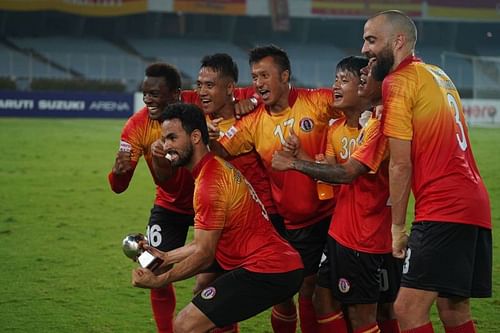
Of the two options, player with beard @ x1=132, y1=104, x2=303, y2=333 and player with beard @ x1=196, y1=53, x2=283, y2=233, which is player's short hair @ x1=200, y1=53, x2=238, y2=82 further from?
player with beard @ x1=132, y1=104, x2=303, y2=333

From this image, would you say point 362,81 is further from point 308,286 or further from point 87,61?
point 87,61

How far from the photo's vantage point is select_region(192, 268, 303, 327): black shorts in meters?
5.70

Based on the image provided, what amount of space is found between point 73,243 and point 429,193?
24.4 feet

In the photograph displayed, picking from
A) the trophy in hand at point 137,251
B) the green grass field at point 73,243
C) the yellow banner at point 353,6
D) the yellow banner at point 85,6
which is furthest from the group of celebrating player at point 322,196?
the yellow banner at point 353,6

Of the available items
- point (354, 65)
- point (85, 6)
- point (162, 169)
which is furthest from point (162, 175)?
point (85, 6)

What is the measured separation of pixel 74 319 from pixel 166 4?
4835 centimetres

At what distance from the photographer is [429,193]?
548 cm

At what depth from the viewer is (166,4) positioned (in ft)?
181

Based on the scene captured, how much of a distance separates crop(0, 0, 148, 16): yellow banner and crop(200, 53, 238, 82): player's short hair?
46930 mm

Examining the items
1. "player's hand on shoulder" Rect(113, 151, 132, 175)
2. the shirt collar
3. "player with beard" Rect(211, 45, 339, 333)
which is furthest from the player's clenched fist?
"player's hand on shoulder" Rect(113, 151, 132, 175)

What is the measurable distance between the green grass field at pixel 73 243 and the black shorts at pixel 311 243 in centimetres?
130

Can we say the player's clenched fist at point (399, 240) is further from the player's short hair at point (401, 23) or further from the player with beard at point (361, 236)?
the player's short hair at point (401, 23)

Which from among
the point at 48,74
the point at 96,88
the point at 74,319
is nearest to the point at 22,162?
the point at 74,319

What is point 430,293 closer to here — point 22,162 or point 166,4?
point 22,162
